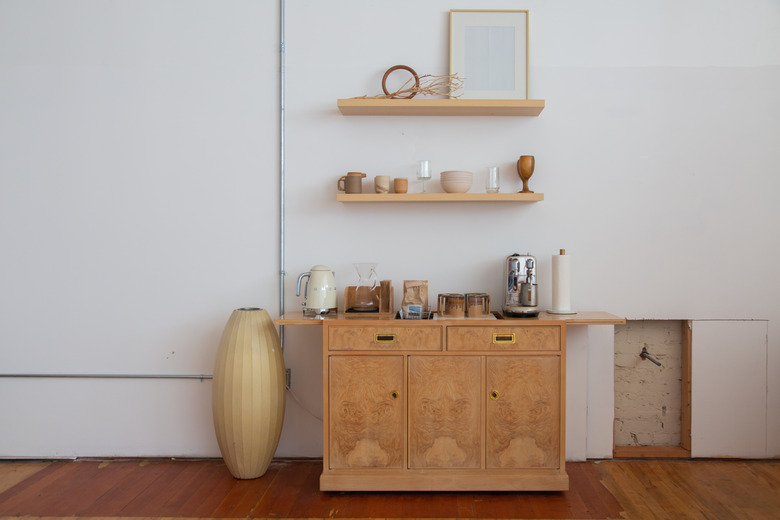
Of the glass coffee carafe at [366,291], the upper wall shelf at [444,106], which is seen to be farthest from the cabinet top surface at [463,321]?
the upper wall shelf at [444,106]

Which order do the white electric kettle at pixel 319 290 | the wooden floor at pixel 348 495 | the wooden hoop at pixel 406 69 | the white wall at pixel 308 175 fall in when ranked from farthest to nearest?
the white wall at pixel 308 175 < the wooden hoop at pixel 406 69 < the white electric kettle at pixel 319 290 < the wooden floor at pixel 348 495

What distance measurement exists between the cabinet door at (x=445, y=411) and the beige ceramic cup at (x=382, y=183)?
2.99ft

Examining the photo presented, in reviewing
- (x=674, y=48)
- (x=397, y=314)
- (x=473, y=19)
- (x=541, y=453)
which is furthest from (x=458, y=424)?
(x=674, y=48)

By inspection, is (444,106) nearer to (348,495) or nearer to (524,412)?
(524,412)

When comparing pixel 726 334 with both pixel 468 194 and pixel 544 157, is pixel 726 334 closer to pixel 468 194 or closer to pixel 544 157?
pixel 544 157

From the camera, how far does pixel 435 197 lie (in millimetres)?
3066

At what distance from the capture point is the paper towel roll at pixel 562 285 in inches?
122

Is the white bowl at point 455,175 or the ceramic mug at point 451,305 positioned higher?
the white bowl at point 455,175

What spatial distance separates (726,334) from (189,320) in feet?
10.0

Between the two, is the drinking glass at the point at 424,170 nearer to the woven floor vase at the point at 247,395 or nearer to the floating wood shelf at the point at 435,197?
the floating wood shelf at the point at 435,197

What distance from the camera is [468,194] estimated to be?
305cm

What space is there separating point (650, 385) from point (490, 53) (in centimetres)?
211

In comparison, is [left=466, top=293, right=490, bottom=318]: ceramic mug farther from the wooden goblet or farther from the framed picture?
the framed picture

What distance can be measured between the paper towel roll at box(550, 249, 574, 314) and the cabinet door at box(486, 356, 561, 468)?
1.11 feet
